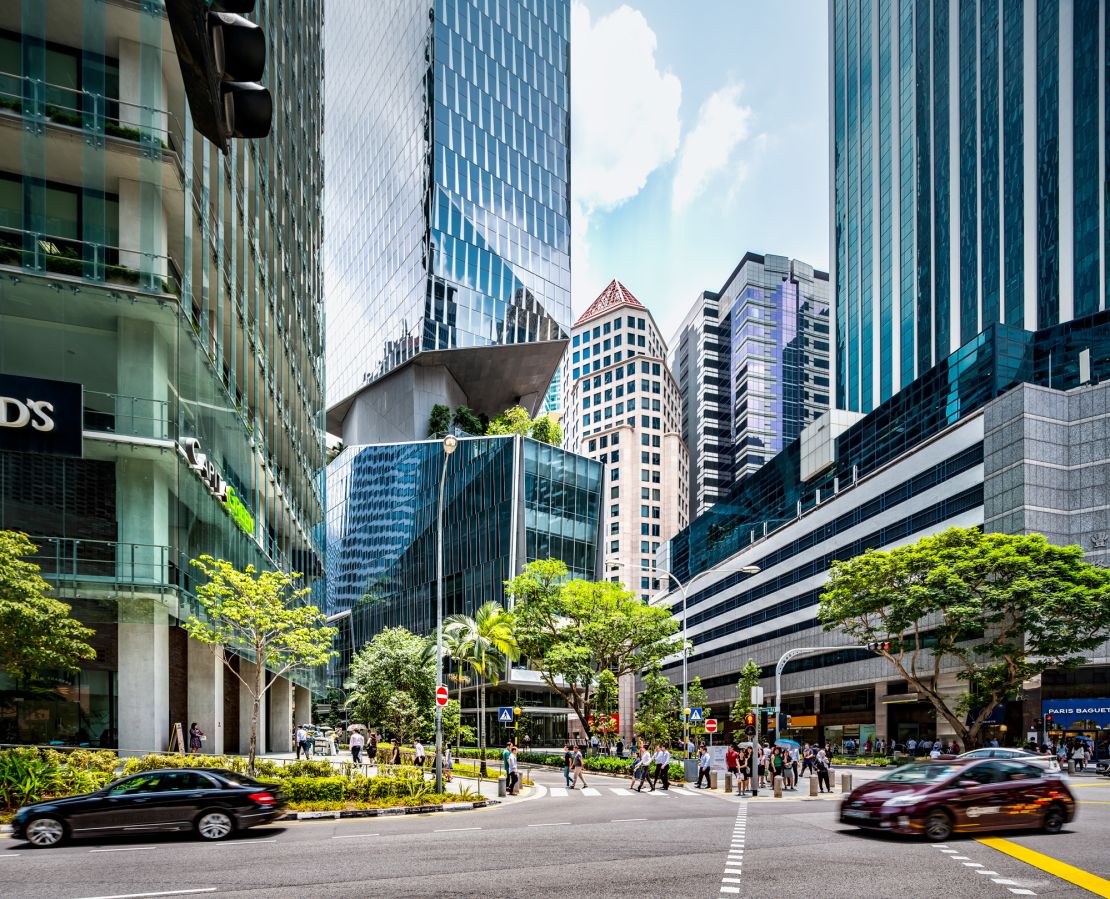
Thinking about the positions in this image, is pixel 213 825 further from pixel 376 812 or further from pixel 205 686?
pixel 205 686

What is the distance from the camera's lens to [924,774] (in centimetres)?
1703

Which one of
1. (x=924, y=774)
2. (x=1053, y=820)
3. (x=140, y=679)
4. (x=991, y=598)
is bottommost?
(x=1053, y=820)

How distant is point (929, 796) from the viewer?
1627 centimetres

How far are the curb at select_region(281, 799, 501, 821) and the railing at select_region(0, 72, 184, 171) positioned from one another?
60.2 ft

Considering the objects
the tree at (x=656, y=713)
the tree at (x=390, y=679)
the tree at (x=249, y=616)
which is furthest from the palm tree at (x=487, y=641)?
the tree at (x=249, y=616)

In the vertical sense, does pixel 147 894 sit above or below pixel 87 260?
below

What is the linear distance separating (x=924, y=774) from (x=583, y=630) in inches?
1412

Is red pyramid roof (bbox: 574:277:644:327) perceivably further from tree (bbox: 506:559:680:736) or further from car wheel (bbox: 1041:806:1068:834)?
car wheel (bbox: 1041:806:1068:834)

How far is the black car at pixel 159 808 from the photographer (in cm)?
1603

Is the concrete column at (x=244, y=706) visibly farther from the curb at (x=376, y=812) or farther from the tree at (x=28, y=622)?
the curb at (x=376, y=812)

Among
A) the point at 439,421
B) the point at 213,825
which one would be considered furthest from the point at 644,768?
the point at 439,421

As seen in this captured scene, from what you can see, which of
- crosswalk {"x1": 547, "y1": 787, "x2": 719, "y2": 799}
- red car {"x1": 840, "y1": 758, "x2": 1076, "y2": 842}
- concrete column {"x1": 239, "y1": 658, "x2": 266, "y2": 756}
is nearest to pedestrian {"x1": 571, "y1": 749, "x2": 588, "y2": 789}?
crosswalk {"x1": 547, "y1": 787, "x2": 719, "y2": 799}

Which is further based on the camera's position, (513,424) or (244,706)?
(513,424)

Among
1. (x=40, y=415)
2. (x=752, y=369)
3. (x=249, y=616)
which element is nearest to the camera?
(x=40, y=415)
